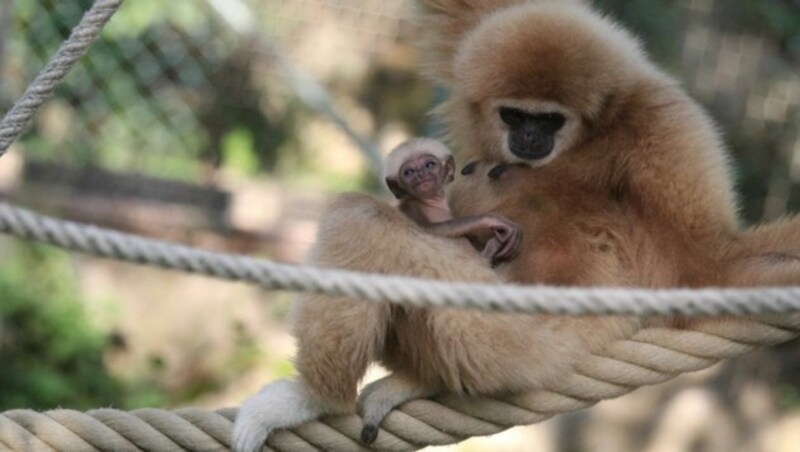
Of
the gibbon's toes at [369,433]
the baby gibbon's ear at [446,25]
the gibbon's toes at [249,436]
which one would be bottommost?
the gibbon's toes at [249,436]

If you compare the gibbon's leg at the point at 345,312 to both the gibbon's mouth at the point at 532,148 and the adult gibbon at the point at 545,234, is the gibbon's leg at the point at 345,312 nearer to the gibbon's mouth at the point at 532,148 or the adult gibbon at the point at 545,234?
the adult gibbon at the point at 545,234

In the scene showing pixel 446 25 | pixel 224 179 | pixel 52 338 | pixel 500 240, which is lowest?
pixel 52 338

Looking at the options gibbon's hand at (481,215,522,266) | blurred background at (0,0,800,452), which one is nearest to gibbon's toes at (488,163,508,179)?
gibbon's hand at (481,215,522,266)

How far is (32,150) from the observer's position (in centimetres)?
824

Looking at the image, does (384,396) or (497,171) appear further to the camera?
(497,171)

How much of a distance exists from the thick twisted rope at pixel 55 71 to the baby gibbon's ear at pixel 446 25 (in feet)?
5.48

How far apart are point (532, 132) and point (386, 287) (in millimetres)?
1551

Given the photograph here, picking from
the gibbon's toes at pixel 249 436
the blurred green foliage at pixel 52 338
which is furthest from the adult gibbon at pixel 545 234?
the blurred green foliage at pixel 52 338

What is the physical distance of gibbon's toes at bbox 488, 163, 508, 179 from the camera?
411 centimetres

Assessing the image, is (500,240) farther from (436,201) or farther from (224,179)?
(224,179)

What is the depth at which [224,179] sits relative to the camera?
8695mm

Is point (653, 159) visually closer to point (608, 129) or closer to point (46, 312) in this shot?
point (608, 129)

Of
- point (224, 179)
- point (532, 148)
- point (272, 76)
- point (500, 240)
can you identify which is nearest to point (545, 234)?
point (500, 240)

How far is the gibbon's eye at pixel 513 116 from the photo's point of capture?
13.3ft
